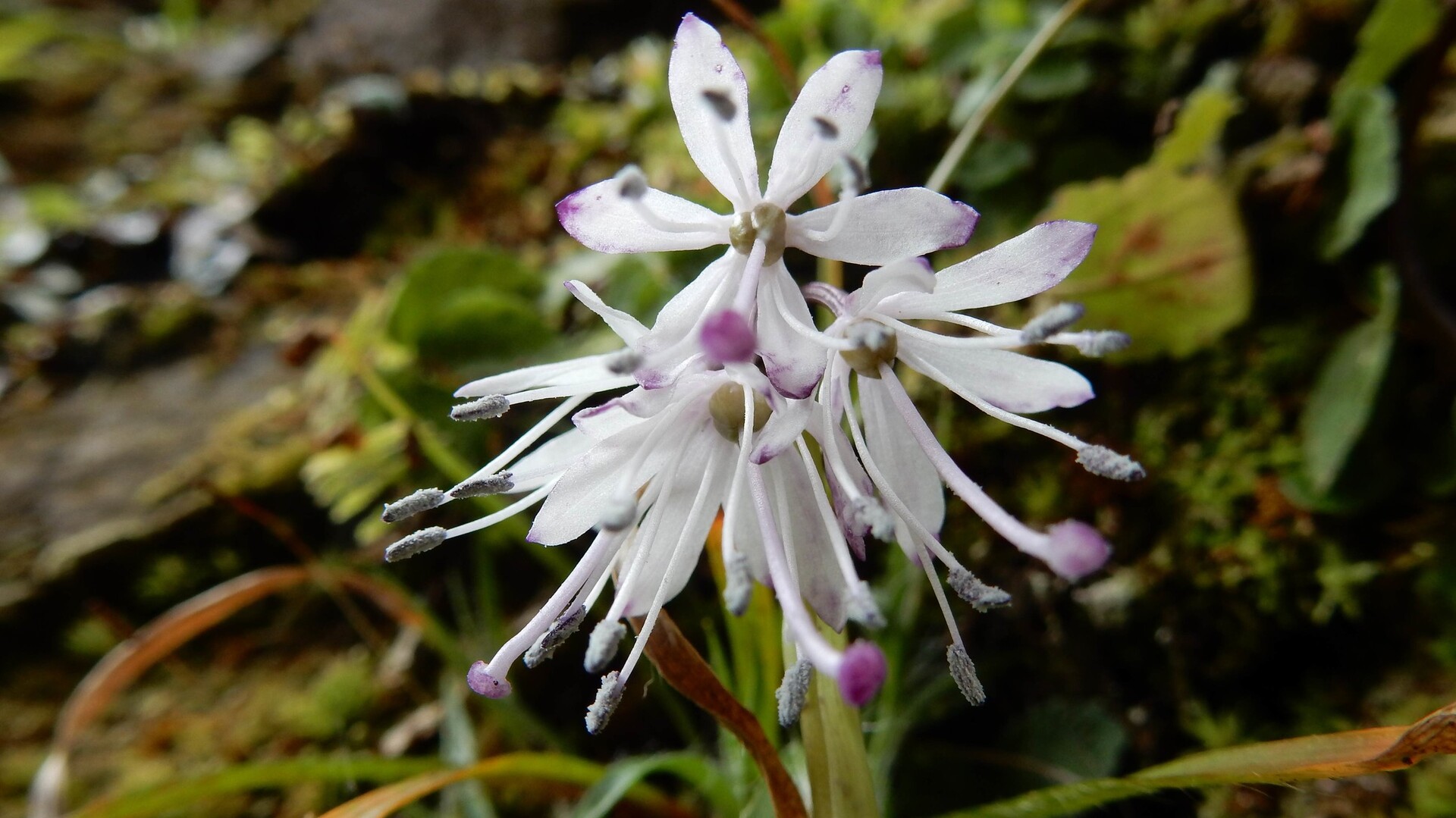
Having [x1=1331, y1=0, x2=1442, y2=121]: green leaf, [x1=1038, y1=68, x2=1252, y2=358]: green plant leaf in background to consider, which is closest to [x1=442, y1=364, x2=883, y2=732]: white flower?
[x1=1038, y1=68, x2=1252, y2=358]: green plant leaf in background

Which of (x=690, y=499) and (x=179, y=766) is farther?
(x=179, y=766)

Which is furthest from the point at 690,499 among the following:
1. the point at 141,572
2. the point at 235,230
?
the point at 235,230

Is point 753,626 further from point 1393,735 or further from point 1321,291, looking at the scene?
point 1321,291

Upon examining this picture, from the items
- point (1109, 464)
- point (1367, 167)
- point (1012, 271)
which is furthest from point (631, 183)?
point (1367, 167)

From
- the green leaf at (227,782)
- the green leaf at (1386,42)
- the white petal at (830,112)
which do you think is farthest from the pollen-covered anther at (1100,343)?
the green leaf at (227,782)

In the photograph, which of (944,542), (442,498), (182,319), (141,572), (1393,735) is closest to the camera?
(1393,735)

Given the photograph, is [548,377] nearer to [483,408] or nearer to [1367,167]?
[483,408]
